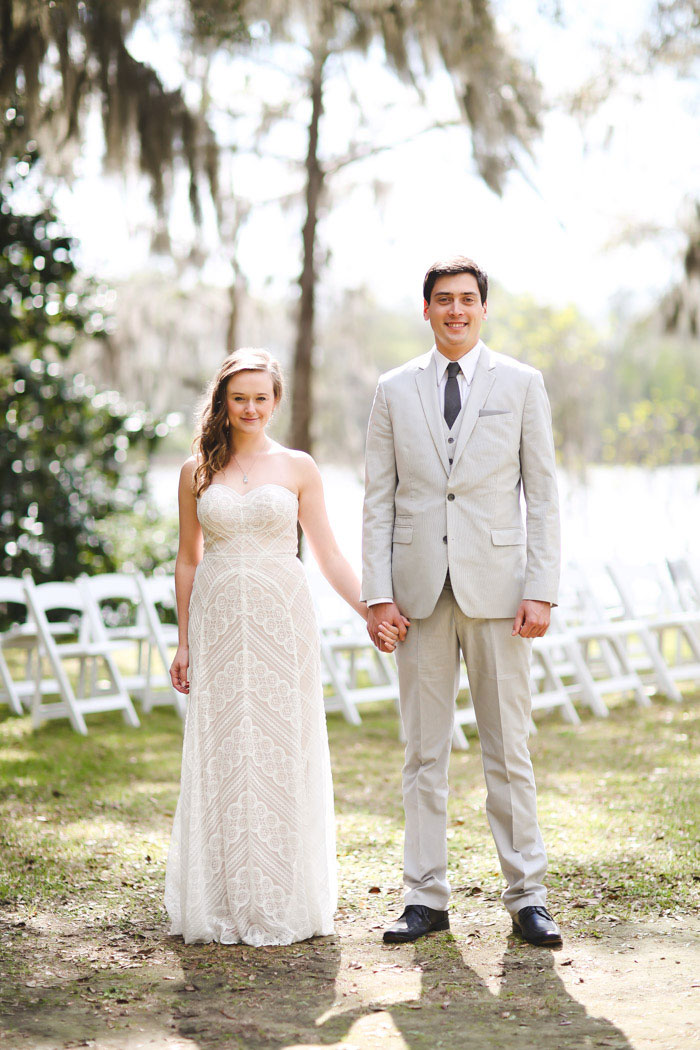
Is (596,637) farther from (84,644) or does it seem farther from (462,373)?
(462,373)

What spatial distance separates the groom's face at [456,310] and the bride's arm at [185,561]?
989mm

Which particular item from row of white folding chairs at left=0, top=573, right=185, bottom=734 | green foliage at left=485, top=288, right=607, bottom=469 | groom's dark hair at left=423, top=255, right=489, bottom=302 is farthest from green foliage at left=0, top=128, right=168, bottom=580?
green foliage at left=485, top=288, right=607, bottom=469

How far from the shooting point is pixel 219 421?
13.0ft

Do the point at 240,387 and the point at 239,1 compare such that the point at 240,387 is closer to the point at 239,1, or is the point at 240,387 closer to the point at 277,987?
the point at 277,987

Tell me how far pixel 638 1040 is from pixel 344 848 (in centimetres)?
217

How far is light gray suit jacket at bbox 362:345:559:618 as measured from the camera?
3.64 meters

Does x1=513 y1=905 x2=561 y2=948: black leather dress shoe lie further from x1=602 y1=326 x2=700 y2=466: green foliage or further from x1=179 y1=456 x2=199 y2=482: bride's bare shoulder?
x1=602 y1=326 x2=700 y2=466: green foliage

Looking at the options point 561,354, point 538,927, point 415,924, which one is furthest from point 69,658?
point 561,354

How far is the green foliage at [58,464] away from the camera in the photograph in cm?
1059

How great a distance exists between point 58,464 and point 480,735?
799cm

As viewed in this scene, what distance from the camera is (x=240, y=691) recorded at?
12.6 feet

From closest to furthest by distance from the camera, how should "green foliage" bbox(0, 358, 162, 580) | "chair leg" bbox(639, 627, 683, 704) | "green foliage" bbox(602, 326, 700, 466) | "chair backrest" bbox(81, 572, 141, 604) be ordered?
"chair backrest" bbox(81, 572, 141, 604)
"chair leg" bbox(639, 627, 683, 704)
"green foliage" bbox(0, 358, 162, 580)
"green foliage" bbox(602, 326, 700, 466)

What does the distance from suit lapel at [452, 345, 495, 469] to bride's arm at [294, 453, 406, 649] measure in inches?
22.8

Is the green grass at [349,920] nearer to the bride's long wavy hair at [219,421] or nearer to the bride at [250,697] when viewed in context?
the bride at [250,697]
